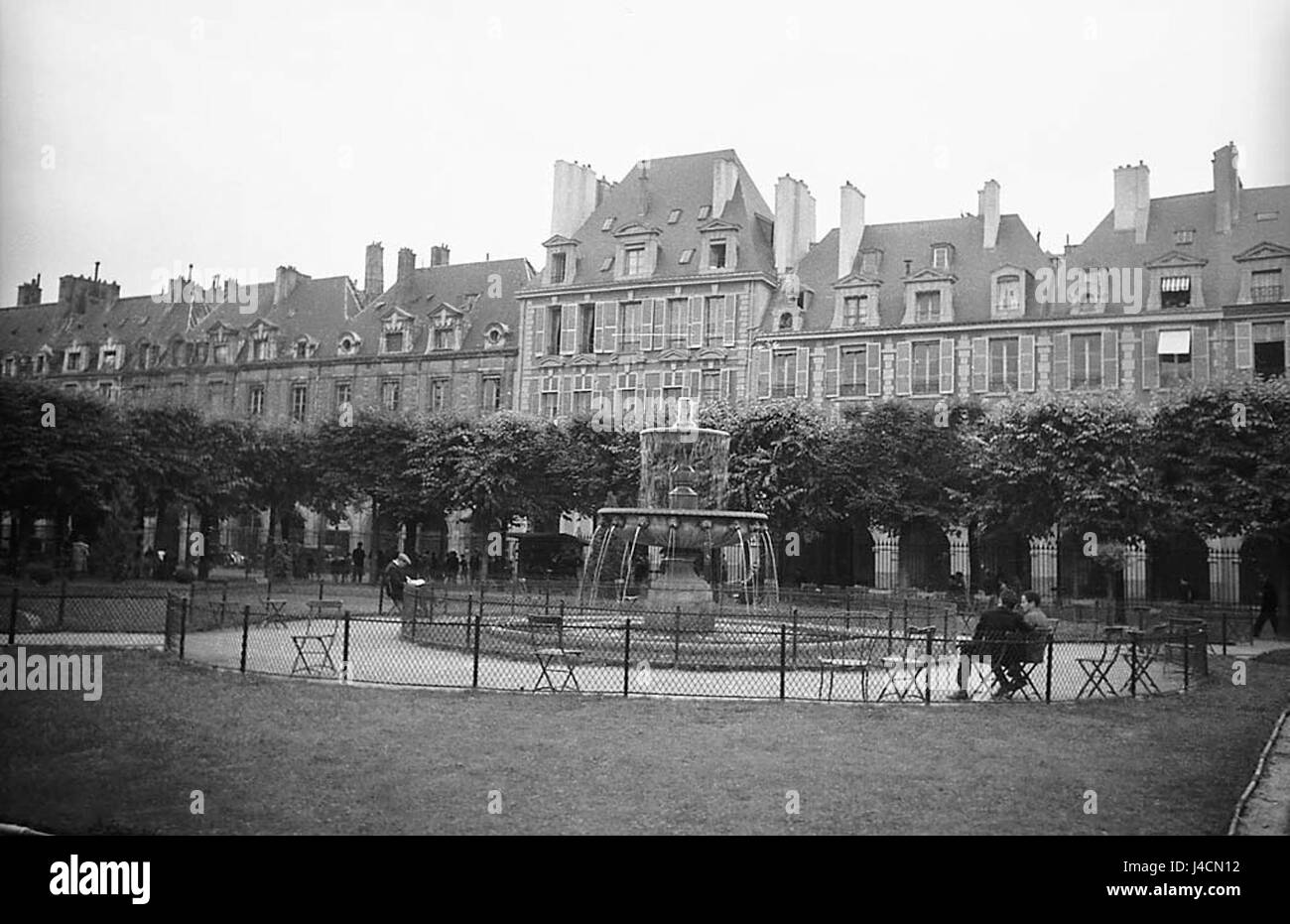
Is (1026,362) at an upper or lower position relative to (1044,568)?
upper

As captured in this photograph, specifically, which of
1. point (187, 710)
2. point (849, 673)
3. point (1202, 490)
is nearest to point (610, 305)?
point (1202, 490)

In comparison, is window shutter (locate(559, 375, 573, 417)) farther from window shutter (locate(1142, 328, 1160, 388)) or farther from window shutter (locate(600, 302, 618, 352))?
window shutter (locate(1142, 328, 1160, 388))

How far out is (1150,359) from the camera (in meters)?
39.1

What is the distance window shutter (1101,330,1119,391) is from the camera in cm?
3944

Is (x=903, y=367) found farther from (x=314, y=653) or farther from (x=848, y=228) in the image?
(x=314, y=653)

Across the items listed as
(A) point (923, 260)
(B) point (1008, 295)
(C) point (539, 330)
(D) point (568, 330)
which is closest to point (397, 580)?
(D) point (568, 330)

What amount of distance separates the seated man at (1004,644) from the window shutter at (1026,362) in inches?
1096

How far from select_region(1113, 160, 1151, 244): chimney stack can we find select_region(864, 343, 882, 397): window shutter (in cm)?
925

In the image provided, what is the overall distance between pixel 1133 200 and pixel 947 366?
27.8ft

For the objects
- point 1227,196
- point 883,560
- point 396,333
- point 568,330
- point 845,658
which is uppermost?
point 1227,196

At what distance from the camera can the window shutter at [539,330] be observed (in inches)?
1909

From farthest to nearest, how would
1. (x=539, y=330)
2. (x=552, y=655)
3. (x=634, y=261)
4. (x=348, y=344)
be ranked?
(x=348, y=344) → (x=539, y=330) → (x=634, y=261) → (x=552, y=655)

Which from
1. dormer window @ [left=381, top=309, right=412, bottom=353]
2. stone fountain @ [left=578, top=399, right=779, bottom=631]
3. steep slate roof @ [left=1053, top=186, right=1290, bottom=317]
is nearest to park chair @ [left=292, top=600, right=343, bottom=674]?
stone fountain @ [left=578, top=399, right=779, bottom=631]
